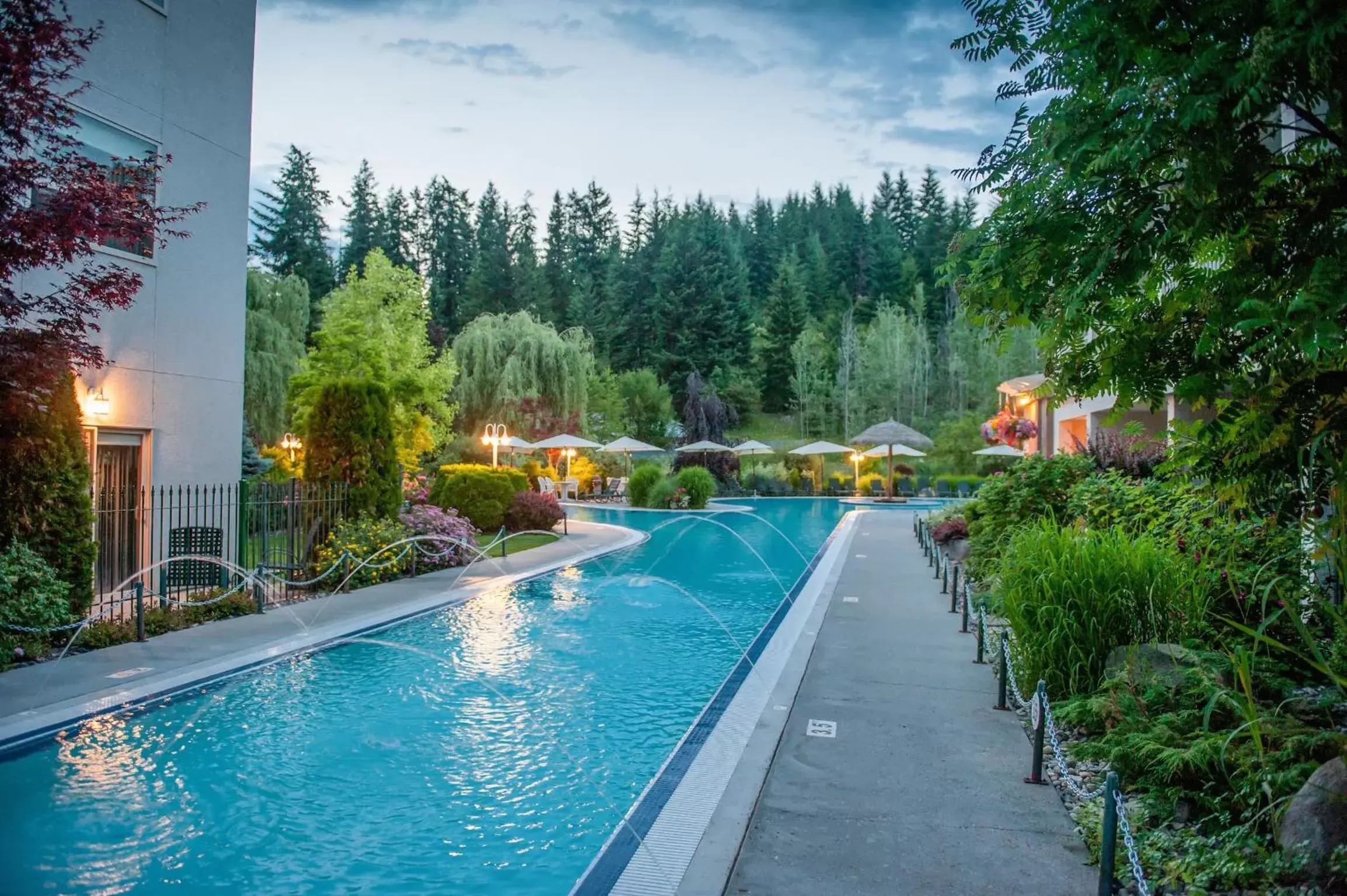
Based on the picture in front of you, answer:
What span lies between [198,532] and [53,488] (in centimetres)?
241

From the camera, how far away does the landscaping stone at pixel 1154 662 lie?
536 centimetres

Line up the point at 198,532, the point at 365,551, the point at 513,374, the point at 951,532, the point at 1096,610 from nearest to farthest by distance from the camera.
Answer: the point at 1096,610 → the point at 198,532 → the point at 365,551 → the point at 951,532 → the point at 513,374

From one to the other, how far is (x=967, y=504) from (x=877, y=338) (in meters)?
40.0

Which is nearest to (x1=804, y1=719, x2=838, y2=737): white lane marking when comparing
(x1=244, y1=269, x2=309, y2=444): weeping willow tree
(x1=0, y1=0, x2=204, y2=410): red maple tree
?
(x1=0, y1=0, x2=204, y2=410): red maple tree

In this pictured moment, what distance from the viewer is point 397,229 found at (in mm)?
61375

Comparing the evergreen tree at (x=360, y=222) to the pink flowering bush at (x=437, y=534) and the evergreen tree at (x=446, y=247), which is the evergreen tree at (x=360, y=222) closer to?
the evergreen tree at (x=446, y=247)

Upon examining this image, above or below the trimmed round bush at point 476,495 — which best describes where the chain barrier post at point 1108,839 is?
below

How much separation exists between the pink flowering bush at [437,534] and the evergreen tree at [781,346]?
44443mm


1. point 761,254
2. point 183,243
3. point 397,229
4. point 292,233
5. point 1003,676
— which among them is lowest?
point 1003,676

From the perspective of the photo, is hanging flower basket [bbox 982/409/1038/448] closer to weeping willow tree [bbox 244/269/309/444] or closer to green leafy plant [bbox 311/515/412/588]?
green leafy plant [bbox 311/515/412/588]

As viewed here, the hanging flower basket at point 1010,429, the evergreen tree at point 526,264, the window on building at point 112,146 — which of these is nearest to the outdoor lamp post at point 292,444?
the window on building at point 112,146

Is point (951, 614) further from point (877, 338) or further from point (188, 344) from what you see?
point (877, 338)

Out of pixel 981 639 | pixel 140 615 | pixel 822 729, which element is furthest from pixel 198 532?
pixel 981 639

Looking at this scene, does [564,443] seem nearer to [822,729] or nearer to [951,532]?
[951,532]
